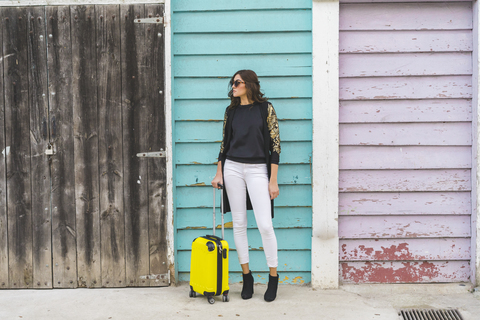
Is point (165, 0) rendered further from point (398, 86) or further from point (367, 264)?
point (367, 264)

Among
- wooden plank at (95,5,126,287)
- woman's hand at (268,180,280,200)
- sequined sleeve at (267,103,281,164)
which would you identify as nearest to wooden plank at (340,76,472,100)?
sequined sleeve at (267,103,281,164)

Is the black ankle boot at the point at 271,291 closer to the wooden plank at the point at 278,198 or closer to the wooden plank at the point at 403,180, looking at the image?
the wooden plank at the point at 278,198

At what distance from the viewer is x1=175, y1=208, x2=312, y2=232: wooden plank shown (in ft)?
11.1

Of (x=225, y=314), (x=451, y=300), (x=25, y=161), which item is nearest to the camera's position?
(x=225, y=314)

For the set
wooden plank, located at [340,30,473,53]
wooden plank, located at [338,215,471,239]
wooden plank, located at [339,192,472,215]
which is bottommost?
wooden plank, located at [338,215,471,239]

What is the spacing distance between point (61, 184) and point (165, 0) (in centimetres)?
165

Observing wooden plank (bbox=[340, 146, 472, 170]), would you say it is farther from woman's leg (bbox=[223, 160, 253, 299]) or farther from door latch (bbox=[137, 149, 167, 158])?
door latch (bbox=[137, 149, 167, 158])

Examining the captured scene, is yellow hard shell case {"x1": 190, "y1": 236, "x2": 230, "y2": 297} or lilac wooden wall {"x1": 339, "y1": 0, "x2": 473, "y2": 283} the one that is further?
lilac wooden wall {"x1": 339, "y1": 0, "x2": 473, "y2": 283}

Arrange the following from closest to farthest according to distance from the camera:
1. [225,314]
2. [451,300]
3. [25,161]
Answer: [225,314], [451,300], [25,161]

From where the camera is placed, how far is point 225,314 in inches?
112

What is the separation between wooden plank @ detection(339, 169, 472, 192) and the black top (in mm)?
818

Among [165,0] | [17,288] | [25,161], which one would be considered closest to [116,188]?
[25,161]

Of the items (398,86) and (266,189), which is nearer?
(266,189)

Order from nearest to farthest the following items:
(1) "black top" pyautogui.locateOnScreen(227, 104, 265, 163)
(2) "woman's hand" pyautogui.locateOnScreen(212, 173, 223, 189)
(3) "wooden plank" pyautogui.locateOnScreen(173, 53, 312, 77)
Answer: (1) "black top" pyautogui.locateOnScreen(227, 104, 265, 163)
(2) "woman's hand" pyautogui.locateOnScreen(212, 173, 223, 189)
(3) "wooden plank" pyautogui.locateOnScreen(173, 53, 312, 77)
